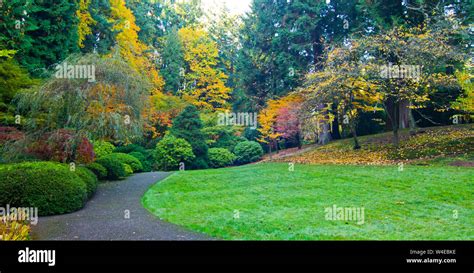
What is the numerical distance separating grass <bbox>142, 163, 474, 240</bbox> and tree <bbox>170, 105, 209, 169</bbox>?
580 centimetres

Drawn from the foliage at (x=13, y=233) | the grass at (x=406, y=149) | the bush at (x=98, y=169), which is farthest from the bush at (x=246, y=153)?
the foliage at (x=13, y=233)

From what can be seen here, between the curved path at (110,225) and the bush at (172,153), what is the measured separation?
322 inches

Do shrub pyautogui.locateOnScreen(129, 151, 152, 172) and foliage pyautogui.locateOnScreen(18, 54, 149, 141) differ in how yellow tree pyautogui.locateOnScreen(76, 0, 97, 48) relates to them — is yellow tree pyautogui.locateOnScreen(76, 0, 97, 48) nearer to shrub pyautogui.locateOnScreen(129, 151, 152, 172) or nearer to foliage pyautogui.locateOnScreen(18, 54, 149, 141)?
shrub pyautogui.locateOnScreen(129, 151, 152, 172)

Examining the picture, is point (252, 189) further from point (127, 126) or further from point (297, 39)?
point (297, 39)

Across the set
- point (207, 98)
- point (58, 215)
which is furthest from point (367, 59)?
point (207, 98)

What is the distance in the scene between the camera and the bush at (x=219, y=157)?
20.0 metres

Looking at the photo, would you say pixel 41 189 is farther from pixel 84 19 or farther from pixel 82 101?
pixel 84 19

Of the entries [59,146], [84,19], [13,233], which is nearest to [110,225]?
[13,233]

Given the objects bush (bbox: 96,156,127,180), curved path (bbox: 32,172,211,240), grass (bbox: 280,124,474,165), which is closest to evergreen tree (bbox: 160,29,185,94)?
grass (bbox: 280,124,474,165)

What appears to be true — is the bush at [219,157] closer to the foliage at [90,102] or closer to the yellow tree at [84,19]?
the foliage at [90,102]

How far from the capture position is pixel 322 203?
25.5 feet

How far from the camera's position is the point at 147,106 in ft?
41.2

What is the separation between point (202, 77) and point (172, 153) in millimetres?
11626
